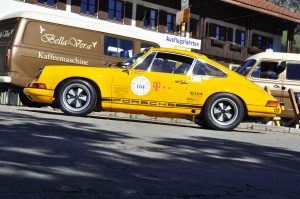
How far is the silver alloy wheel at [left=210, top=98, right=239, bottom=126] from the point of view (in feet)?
28.0

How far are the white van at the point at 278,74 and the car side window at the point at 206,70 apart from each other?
4001 millimetres

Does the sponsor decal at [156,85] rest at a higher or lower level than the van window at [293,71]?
lower

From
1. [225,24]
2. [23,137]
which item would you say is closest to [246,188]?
[23,137]

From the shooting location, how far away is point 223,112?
28.2ft

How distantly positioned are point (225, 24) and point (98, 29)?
19.0m

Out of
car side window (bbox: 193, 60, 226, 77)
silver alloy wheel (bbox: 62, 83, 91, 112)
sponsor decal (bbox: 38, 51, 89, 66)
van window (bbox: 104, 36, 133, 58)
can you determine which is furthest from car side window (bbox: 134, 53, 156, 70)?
van window (bbox: 104, 36, 133, 58)

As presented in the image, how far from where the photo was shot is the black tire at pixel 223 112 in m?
8.49

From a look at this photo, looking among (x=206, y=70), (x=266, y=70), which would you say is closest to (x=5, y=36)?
(x=206, y=70)

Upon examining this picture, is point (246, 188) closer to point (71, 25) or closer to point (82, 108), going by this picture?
point (82, 108)

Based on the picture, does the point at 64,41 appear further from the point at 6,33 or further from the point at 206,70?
the point at 206,70

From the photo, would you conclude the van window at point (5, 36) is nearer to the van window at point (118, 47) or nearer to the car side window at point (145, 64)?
the van window at point (118, 47)

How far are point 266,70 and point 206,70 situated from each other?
14.7ft

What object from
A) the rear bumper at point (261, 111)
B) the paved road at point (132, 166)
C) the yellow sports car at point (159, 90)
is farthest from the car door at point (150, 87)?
the paved road at point (132, 166)

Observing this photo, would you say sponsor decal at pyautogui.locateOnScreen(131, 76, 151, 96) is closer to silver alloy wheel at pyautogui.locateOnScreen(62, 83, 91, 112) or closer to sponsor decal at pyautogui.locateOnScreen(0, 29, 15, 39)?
silver alloy wheel at pyautogui.locateOnScreen(62, 83, 91, 112)
